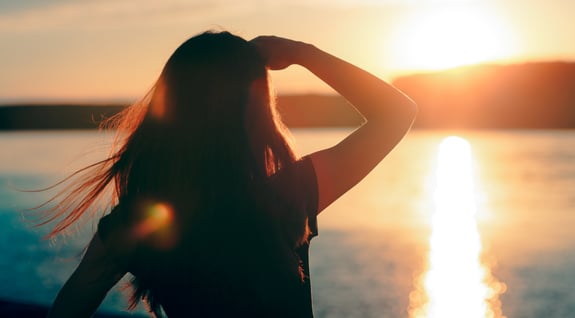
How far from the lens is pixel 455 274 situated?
2706 cm

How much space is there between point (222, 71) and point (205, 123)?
123 millimetres

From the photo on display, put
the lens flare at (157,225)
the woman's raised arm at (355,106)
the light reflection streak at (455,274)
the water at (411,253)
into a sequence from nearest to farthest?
the lens flare at (157,225) → the woman's raised arm at (355,106) → the water at (411,253) → the light reflection streak at (455,274)

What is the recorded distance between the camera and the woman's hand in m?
1.92

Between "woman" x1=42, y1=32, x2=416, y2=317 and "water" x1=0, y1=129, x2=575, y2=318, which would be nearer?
"woman" x1=42, y1=32, x2=416, y2=317

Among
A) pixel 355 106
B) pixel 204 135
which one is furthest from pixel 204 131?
pixel 355 106

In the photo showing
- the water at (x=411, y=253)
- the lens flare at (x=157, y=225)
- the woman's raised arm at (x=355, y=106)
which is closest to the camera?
the lens flare at (x=157, y=225)

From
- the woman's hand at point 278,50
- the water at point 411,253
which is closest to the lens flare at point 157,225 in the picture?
the woman's hand at point 278,50

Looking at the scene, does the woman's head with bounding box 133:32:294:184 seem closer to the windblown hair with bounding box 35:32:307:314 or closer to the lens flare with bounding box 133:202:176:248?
Answer: the windblown hair with bounding box 35:32:307:314

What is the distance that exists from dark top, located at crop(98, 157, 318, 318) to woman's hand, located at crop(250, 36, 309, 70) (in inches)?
16.9

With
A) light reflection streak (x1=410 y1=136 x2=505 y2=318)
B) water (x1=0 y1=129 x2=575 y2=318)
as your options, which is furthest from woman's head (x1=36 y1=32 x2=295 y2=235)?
light reflection streak (x1=410 y1=136 x2=505 y2=318)

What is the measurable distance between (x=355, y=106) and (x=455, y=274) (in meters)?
26.0

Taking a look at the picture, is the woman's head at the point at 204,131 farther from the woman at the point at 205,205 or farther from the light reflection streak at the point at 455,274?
the light reflection streak at the point at 455,274

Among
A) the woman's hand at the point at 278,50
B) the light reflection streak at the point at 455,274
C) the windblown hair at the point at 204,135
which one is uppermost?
the woman's hand at the point at 278,50

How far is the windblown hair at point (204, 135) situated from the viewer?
5.32ft
